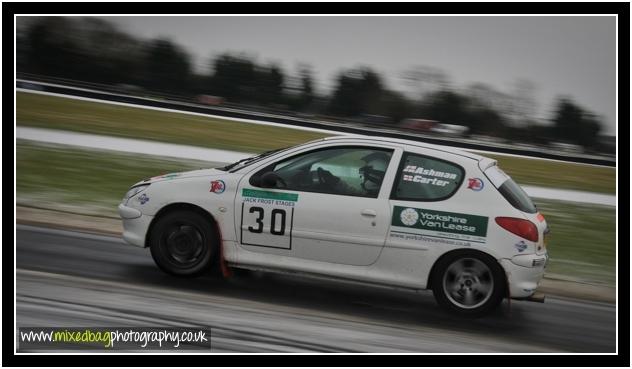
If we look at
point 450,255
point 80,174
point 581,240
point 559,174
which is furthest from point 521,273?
point 559,174

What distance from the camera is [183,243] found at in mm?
7016

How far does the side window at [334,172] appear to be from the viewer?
6777 mm

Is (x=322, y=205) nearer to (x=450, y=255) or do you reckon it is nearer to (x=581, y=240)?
(x=450, y=255)

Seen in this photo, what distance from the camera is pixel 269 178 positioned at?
6.77 metres

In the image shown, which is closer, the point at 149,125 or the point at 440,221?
the point at 440,221

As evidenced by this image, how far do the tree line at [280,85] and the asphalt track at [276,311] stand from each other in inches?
748

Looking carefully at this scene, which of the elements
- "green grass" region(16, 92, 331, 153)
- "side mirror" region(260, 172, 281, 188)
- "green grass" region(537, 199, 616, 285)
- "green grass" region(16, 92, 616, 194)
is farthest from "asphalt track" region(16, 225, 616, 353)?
"green grass" region(16, 92, 331, 153)

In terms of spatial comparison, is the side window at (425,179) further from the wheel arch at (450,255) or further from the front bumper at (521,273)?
the front bumper at (521,273)

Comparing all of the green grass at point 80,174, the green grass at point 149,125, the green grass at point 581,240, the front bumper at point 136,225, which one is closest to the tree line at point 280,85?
the green grass at point 149,125

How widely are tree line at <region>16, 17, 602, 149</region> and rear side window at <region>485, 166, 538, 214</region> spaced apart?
19226 mm

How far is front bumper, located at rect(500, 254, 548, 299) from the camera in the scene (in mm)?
6504

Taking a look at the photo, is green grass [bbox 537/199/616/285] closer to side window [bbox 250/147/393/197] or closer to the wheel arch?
the wheel arch

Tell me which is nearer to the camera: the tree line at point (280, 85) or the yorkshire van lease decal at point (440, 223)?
the yorkshire van lease decal at point (440, 223)

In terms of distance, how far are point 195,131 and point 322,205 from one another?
47.1 ft
